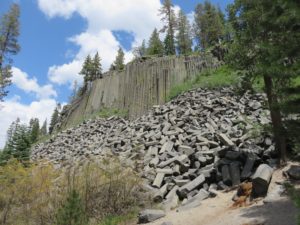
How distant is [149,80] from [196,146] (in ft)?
42.8

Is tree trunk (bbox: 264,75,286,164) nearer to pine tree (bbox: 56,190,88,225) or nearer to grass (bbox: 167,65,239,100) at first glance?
pine tree (bbox: 56,190,88,225)

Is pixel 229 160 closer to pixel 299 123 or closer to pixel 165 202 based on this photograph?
pixel 165 202

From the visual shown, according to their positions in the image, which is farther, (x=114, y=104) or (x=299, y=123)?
(x=114, y=104)

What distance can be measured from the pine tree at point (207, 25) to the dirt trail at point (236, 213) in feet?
142

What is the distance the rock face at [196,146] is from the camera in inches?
430

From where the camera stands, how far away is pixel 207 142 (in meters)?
13.0

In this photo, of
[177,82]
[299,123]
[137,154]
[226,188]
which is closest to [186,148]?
[137,154]

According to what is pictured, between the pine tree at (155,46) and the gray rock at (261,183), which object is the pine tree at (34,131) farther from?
the gray rock at (261,183)

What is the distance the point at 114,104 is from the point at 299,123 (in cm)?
2247

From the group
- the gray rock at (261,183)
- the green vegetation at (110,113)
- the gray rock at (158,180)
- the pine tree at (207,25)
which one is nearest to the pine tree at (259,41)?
the gray rock at (261,183)

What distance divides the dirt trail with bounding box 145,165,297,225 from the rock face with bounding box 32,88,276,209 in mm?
562

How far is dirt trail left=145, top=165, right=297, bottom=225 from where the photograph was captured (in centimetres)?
767

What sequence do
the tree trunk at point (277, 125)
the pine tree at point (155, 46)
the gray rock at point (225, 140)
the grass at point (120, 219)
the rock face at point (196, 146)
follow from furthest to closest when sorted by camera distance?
the pine tree at point (155, 46), the gray rock at point (225, 140), the rock face at point (196, 146), the tree trunk at point (277, 125), the grass at point (120, 219)

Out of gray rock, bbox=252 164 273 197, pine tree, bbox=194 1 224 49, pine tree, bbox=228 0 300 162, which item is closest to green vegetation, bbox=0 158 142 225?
gray rock, bbox=252 164 273 197
